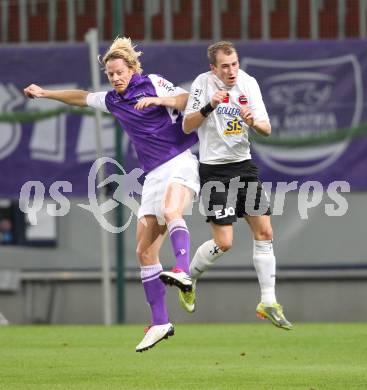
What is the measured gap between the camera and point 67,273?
15383 millimetres

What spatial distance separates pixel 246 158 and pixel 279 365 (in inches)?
60.7

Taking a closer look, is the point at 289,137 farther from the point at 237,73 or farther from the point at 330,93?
the point at 237,73

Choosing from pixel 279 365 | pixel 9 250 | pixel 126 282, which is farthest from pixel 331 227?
pixel 279 365

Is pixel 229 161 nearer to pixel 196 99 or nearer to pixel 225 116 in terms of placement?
pixel 225 116

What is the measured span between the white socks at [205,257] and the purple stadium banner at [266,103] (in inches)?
202

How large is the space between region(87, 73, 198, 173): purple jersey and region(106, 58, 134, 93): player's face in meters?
0.08

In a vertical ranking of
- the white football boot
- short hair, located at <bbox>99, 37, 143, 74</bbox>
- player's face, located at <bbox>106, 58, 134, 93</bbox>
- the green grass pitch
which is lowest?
the green grass pitch

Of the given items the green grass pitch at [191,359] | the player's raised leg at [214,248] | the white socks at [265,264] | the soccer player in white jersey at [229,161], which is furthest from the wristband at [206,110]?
the green grass pitch at [191,359]

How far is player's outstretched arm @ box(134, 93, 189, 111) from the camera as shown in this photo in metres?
8.82

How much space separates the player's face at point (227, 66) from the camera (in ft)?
29.9

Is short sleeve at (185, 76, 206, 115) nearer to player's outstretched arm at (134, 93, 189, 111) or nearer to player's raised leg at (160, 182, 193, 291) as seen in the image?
player's outstretched arm at (134, 93, 189, 111)

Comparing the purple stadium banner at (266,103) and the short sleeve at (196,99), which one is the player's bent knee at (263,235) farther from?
the purple stadium banner at (266,103)

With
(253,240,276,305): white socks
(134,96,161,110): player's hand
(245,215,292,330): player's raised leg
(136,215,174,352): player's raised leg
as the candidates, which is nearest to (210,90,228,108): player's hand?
(134,96,161,110): player's hand

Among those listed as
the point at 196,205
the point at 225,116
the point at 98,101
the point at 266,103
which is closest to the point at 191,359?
the point at 225,116
